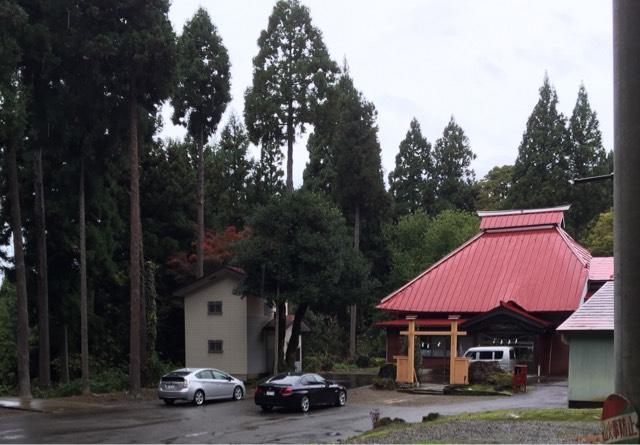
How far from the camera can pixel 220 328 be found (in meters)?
44.4

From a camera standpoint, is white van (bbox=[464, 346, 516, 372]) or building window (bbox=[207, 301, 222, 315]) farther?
building window (bbox=[207, 301, 222, 315])

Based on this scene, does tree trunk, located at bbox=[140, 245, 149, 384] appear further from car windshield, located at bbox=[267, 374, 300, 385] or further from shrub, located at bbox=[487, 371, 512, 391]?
shrub, located at bbox=[487, 371, 512, 391]

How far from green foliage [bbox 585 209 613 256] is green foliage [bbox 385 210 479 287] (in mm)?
8984

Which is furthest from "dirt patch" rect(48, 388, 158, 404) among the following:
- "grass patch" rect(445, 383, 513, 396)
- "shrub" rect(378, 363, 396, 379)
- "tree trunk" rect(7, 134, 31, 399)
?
"grass patch" rect(445, 383, 513, 396)

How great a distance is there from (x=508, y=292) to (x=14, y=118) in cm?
2666

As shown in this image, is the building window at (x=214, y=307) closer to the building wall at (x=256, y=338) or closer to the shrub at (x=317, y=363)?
the building wall at (x=256, y=338)

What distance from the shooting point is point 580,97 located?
6881cm

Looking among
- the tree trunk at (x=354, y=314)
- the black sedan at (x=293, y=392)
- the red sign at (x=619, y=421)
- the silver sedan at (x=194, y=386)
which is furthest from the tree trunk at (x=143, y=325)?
the red sign at (x=619, y=421)

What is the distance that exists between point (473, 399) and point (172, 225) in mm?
28791

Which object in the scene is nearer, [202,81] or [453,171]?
[202,81]

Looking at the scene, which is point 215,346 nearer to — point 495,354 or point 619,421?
point 495,354

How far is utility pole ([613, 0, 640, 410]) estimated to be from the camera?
17.5 ft

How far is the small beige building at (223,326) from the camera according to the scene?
43938mm

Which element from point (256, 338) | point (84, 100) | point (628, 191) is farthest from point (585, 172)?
point (628, 191)
